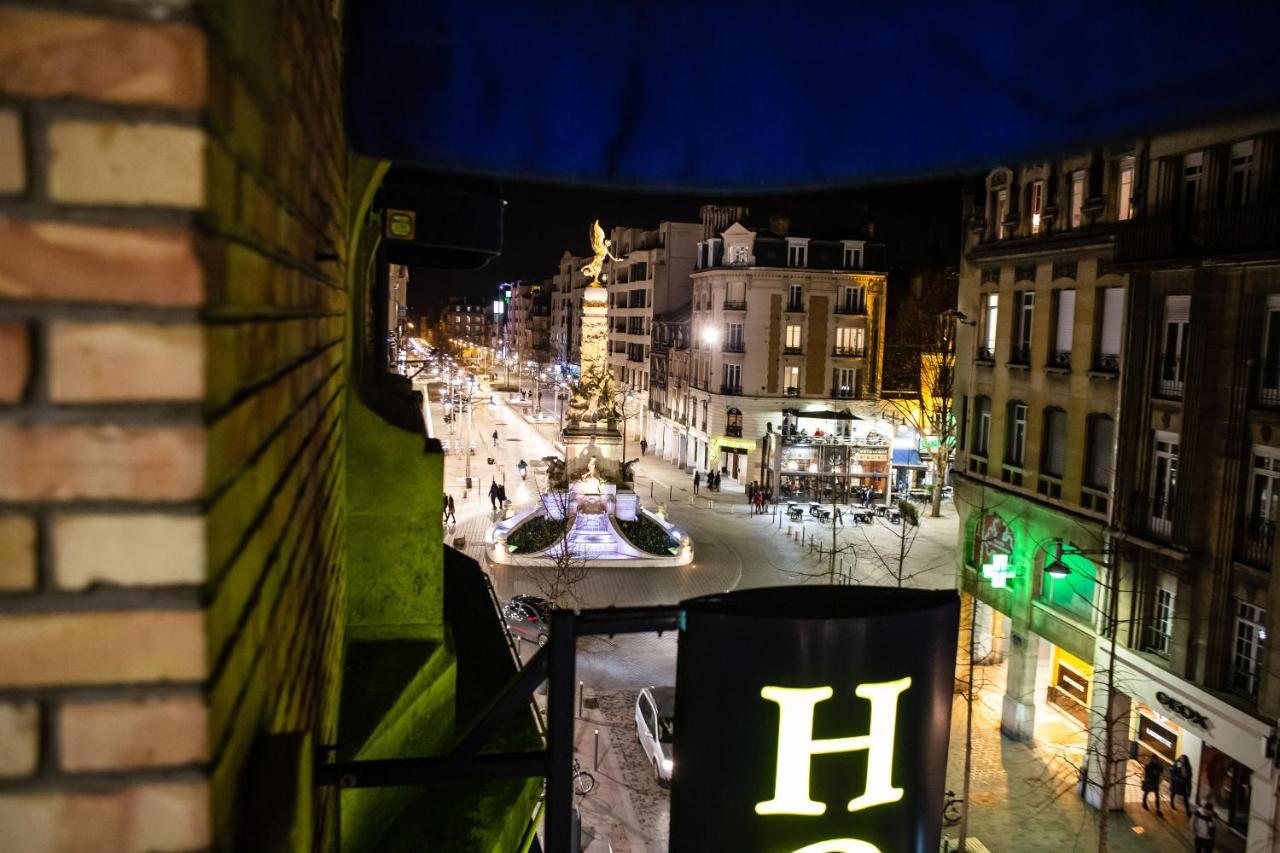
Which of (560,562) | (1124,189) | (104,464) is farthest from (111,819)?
(560,562)

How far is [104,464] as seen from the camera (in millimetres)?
1389

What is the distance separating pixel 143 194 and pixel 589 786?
16.4m

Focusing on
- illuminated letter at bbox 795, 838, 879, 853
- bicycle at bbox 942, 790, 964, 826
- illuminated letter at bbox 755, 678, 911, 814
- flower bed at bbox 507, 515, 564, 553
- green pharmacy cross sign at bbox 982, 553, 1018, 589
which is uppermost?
illuminated letter at bbox 755, 678, 911, 814

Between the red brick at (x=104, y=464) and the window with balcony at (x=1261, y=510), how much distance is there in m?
17.0

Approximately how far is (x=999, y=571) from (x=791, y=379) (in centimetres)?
2875

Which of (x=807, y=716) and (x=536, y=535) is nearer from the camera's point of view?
(x=807, y=716)

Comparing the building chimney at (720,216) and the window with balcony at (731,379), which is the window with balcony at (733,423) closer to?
the window with balcony at (731,379)

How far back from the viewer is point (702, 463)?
176 ft

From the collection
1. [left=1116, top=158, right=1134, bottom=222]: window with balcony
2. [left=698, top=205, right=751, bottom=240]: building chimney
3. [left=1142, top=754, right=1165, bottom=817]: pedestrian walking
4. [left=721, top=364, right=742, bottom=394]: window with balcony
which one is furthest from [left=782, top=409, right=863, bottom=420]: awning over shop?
[left=1142, top=754, right=1165, bottom=817]: pedestrian walking

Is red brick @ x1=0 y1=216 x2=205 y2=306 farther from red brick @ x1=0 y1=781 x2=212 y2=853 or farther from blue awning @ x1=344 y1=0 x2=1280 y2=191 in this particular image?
blue awning @ x1=344 y1=0 x2=1280 y2=191

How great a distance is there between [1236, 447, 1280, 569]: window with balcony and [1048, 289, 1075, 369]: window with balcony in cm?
512

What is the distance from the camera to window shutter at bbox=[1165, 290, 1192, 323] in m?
17.2

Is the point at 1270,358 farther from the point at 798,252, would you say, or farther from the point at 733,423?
the point at 733,423

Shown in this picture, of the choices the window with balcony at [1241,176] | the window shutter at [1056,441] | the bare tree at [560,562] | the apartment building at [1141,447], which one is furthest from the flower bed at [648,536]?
the window with balcony at [1241,176]
